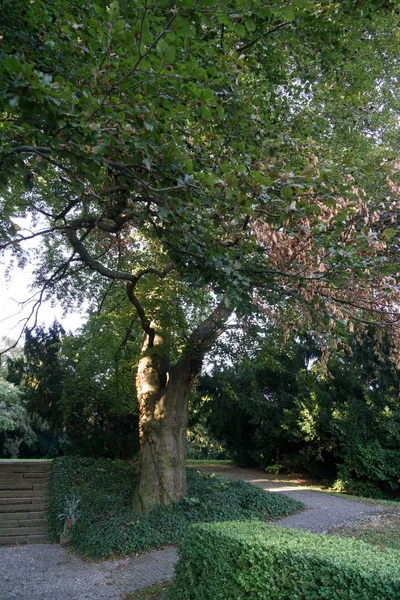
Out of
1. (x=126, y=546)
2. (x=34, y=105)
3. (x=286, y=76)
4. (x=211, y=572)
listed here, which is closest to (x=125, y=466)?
(x=126, y=546)

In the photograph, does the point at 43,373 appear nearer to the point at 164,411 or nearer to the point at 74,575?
the point at 164,411

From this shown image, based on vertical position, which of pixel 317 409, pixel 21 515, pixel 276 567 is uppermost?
pixel 317 409

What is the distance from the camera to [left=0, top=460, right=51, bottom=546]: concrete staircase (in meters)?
11.0

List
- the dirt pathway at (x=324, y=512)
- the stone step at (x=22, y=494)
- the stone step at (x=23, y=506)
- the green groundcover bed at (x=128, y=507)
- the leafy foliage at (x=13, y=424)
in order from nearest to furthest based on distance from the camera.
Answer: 1. the green groundcover bed at (x=128, y=507)
2. the dirt pathway at (x=324, y=512)
3. the stone step at (x=23, y=506)
4. the stone step at (x=22, y=494)
5. the leafy foliage at (x=13, y=424)

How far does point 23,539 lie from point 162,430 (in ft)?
12.8

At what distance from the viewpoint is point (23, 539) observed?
10734 millimetres

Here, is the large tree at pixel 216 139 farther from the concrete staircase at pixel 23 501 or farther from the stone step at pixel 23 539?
the concrete staircase at pixel 23 501

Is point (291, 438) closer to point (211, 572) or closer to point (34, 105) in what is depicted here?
point (211, 572)

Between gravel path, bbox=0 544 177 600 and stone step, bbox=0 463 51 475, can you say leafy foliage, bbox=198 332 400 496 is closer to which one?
stone step, bbox=0 463 51 475

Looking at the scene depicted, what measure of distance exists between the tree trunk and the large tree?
0.05m

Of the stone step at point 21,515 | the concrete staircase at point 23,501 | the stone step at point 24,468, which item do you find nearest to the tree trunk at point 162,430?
the concrete staircase at point 23,501

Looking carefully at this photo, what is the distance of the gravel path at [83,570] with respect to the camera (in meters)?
6.97

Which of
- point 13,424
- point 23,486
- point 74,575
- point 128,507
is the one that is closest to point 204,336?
point 128,507

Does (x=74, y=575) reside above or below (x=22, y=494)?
below
